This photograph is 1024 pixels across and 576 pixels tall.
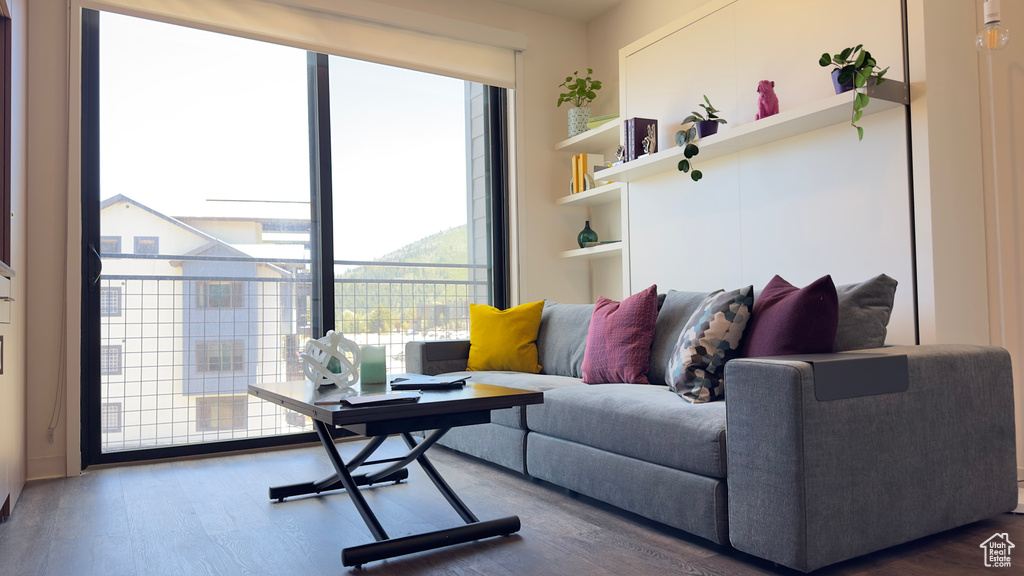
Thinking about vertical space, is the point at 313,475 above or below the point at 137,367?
below

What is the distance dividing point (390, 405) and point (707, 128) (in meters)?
2.26

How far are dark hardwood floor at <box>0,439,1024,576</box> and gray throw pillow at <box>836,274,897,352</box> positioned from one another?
63 cm

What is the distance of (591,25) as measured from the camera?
516 cm

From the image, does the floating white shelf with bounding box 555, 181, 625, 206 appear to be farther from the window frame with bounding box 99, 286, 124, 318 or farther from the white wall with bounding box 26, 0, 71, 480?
the white wall with bounding box 26, 0, 71, 480

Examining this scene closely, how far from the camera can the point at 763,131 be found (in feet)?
10.2

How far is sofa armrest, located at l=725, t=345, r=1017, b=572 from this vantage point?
5.90 ft

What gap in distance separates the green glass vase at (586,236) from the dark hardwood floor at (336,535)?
2.09 metres

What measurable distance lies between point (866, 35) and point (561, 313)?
6.41ft

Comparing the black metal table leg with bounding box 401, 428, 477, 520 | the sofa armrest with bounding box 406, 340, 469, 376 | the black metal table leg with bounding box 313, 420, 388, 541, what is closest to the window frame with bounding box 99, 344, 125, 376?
the sofa armrest with bounding box 406, 340, 469, 376

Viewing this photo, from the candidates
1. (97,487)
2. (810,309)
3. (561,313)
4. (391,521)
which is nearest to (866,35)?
(810,309)

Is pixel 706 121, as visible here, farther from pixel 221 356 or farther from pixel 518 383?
pixel 221 356

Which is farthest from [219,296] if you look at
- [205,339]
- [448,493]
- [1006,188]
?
[1006,188]

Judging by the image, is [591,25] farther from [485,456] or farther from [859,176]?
[485,456]

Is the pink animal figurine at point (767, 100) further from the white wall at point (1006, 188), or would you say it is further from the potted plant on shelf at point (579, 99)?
the potted plant on shelf at point (579, 99)
